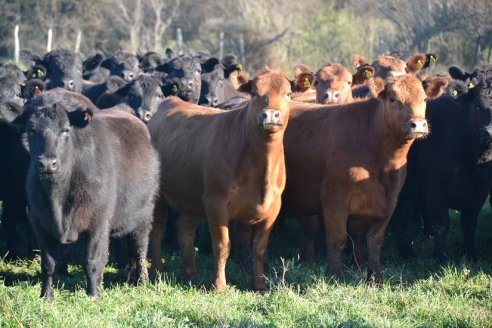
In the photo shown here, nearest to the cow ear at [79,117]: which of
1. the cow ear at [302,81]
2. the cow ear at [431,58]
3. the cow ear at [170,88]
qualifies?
the cow ear at [302,81]

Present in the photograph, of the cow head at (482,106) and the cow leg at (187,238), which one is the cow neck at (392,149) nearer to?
the cow head at (482,106)

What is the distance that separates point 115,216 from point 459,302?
10.9ft

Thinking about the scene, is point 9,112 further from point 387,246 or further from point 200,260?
point 387,246

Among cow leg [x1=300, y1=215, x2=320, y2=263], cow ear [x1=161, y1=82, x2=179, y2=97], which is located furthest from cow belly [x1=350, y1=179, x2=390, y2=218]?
cow ear [x1=161, y1=82, x2=179, y2=97]

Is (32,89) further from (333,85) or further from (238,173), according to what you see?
(333,85)

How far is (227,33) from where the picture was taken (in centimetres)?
3441

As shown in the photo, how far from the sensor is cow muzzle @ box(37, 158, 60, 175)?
7062mm

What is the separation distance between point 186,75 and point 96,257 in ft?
22.3

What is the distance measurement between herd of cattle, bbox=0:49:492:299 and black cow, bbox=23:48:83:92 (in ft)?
10.7

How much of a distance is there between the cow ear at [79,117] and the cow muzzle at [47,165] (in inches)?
22.5


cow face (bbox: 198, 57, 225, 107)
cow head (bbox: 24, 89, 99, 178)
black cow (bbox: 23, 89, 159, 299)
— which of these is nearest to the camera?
cow head (bbox: 24, 89, 99, 178)

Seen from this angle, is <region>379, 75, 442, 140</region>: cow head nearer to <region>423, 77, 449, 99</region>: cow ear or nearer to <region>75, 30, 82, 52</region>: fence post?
<region>423, 77, 449, 99</region>: cow ear

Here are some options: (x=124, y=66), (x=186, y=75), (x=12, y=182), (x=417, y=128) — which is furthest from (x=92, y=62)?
(x=417, y=128)

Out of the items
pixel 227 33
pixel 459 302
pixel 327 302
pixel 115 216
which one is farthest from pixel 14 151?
pixel 227 33
